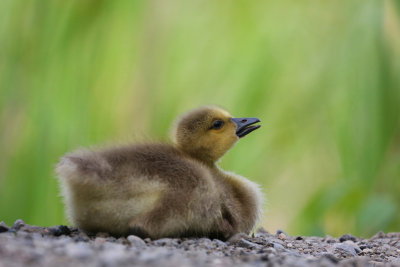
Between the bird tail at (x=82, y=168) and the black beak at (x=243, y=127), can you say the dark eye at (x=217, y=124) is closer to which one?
the black beak at (x=243, y=127)

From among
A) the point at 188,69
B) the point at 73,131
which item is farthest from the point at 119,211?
the point at 188,69

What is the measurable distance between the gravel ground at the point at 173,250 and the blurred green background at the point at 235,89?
83cm

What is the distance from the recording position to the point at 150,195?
1.91 metres

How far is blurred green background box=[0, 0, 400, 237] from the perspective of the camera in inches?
132

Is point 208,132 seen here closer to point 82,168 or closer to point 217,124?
point 217,124

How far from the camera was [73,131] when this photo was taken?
338 centimetres

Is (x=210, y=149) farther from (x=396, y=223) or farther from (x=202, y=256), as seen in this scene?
(x=396, y=223)

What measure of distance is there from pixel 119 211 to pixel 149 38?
196 centimetres

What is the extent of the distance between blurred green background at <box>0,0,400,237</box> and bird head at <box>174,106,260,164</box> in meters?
0.88

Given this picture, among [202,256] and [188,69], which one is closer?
[202,256]

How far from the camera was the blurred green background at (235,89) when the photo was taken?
335 centimetres

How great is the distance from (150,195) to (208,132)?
18.5 inches

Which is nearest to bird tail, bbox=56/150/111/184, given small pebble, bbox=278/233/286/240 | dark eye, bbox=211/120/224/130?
dark eye, bbox=211/120/224/130

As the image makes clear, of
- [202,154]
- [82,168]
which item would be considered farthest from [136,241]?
[202,154]
